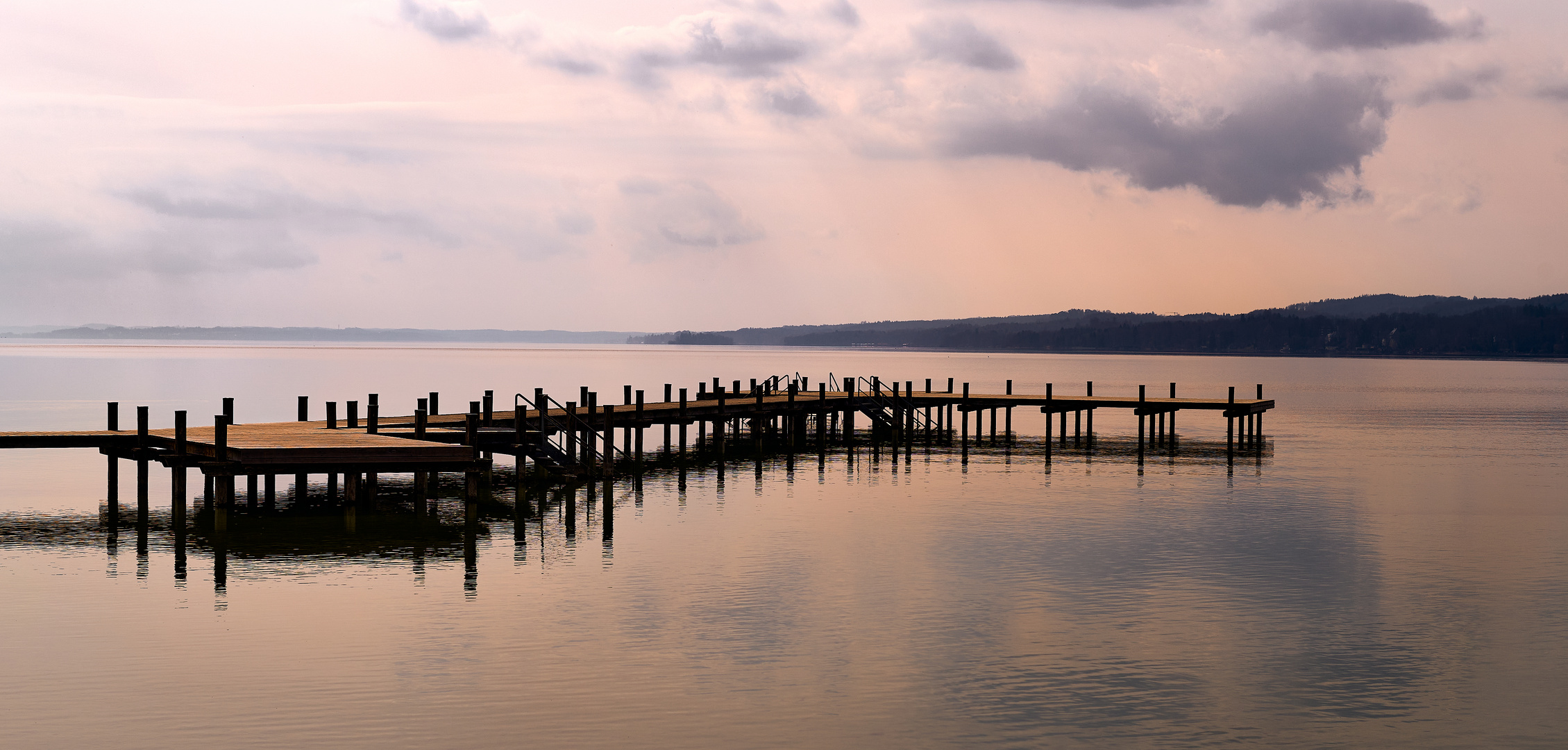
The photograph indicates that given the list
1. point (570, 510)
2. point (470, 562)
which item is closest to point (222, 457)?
point (470, 562)

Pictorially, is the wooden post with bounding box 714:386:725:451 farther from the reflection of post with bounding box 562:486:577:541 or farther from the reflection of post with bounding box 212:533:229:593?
the reflection of post with bounding box 212:533:229:593

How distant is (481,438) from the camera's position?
3647 centimetres

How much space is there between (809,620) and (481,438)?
18.3 m

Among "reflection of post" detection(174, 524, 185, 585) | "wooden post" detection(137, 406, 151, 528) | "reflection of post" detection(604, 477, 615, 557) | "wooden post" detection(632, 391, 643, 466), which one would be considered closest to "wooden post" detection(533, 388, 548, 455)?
"reflection of post" detection(604, 477, 615, 557)

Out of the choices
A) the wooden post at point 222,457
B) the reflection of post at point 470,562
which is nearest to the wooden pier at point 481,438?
the wooden post at point 222,457

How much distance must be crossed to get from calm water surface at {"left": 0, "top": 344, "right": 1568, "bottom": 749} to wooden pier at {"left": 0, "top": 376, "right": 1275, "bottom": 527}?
141 cm

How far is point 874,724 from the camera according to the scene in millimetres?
15086

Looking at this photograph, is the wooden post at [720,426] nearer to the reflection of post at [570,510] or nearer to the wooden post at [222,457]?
the reflection of post at [570,510]

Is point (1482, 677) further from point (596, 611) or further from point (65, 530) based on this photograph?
point (65, 530)

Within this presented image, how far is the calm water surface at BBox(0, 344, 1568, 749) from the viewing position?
1516 centimetres

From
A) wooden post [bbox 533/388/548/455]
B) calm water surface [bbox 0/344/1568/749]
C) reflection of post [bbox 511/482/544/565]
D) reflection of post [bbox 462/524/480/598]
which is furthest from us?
wooden post [bbox 533/388/548/455]

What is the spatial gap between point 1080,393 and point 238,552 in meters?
108

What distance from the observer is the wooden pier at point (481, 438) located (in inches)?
1138

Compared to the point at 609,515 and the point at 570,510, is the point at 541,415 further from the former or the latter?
the point at 609,515
